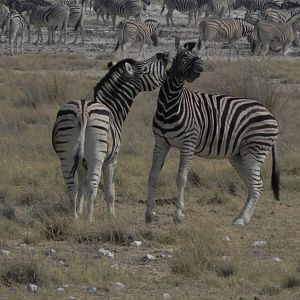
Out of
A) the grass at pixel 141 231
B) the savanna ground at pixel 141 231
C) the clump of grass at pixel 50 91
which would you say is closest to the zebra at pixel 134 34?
the clump of grass at pixel 50 91

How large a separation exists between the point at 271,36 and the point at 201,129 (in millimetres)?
20638

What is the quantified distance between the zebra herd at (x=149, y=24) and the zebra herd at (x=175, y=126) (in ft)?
62.2

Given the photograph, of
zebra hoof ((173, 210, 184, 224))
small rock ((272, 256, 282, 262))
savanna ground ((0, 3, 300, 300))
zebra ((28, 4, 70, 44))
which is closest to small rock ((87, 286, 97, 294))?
savanna ground ((0, 3, 300, 300))

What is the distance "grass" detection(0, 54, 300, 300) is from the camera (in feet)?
24.4

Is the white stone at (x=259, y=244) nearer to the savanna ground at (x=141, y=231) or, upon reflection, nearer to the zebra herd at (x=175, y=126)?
the savanna ground at (x=141, y=231)

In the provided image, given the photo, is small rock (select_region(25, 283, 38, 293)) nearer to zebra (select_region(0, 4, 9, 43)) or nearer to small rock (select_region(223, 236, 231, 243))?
small rock (select_region(223, 236, 231, 243))

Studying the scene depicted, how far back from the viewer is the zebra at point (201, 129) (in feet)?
31.7

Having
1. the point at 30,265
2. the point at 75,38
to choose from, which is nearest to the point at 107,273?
the point at 30,265

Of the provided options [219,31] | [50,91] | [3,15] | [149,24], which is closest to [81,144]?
[50,91]

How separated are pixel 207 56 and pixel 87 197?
64.3ft

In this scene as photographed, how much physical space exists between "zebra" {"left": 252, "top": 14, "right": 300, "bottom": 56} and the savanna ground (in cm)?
1327

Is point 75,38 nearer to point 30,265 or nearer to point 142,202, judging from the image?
point 142,202

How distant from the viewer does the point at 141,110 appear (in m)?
17.3

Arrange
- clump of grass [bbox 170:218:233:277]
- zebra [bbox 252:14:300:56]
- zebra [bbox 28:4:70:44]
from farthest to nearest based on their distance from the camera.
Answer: zebra [bbox 28:4:70:44]
zebra [bbox 252:14:300:56]
clump of grass [bbox 170:218:233:277]
